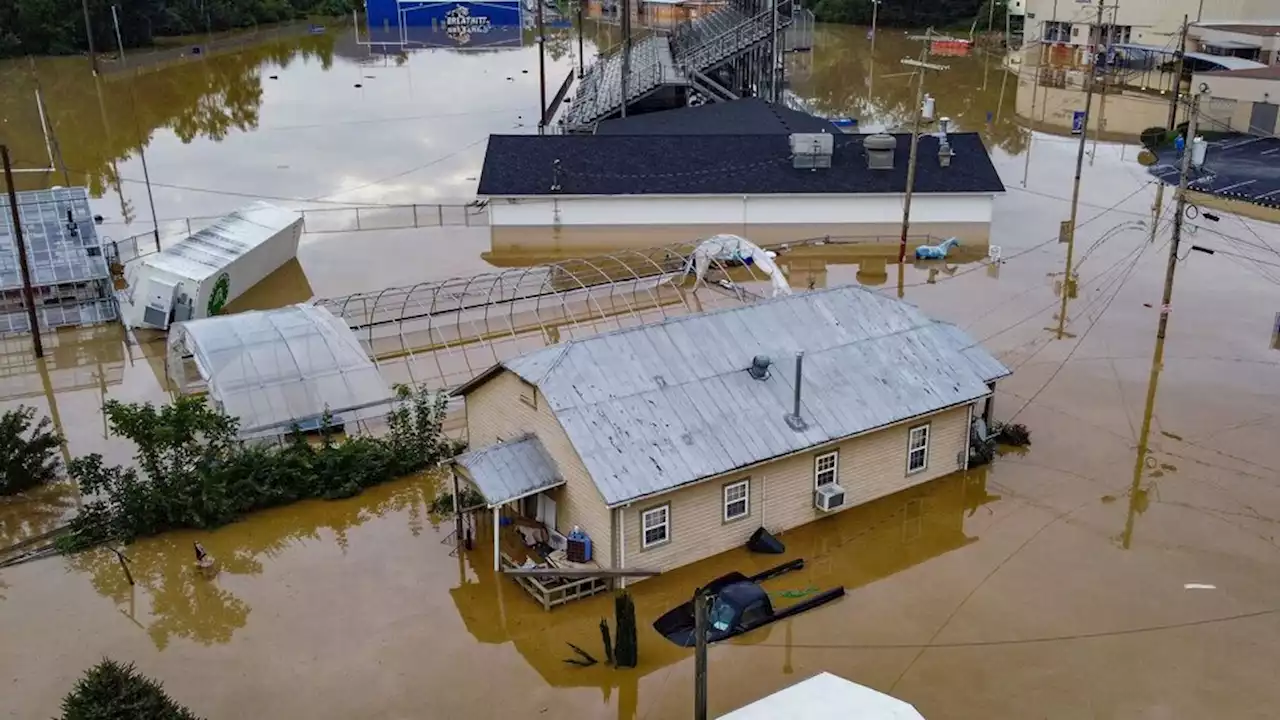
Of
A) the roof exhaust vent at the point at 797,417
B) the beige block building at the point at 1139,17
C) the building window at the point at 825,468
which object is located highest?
the beige block building at the point at 1139,17

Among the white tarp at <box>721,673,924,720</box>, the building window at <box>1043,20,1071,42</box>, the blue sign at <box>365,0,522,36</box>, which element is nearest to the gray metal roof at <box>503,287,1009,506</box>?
the white tarp at <box>721,673,924,720</box>

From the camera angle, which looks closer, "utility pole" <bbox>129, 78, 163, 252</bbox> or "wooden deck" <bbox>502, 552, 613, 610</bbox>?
"wooden deck" <bbox>502, 552, 613, 610</bbox>

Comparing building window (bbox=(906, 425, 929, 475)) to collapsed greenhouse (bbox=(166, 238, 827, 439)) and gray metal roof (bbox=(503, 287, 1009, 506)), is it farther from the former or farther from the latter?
collapsed greenhouse (bbox=(166, 238, 827, 439))

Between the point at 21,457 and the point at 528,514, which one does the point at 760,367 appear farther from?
the point at 21,457

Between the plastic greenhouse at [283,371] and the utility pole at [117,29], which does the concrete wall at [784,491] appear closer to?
the plastic greenhouse at [283,371]

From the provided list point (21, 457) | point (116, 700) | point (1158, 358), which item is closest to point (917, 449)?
point (1158, 358)

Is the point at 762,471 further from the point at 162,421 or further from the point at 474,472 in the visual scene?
the point at 162,421

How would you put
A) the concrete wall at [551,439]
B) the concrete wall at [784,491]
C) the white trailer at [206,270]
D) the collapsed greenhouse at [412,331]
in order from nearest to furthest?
the concrete wall at [551,439] → the concrete wall at [784,491] → the collapsed greenhouse at [412,331] → the white trailer at [206,270]

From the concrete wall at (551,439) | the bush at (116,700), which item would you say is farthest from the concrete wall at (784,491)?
the bush at (116,700)
